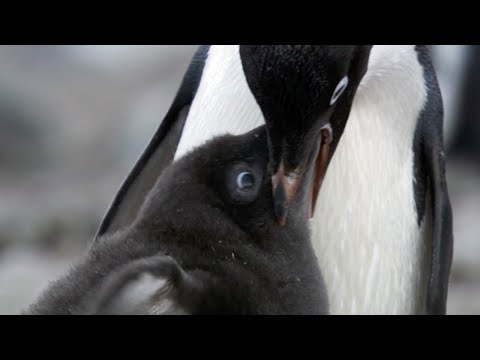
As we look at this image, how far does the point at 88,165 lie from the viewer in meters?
4.09

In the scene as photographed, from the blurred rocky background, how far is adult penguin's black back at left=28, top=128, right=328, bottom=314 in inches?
92.6

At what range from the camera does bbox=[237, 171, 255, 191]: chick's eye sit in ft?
2.79

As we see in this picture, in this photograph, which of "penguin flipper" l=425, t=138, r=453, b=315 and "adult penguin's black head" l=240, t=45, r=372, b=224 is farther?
"penguin flipper" l=425, t=138, r=453, b=315

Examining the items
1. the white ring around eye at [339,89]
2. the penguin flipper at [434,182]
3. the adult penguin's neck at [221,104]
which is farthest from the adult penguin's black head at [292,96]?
the penguin flipper at [434,182]

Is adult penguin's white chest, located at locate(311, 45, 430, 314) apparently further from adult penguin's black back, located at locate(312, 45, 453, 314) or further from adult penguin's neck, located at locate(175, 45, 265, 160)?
adult penguin's neck, located at locate(175, 45, 265, 160)

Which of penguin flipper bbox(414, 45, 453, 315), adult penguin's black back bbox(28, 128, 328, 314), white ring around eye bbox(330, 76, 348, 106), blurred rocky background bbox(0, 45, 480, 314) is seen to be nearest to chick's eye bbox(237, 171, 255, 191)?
adult penguin's black back bbox(28, 128, 328, 314)

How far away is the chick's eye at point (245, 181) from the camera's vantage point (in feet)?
2.79

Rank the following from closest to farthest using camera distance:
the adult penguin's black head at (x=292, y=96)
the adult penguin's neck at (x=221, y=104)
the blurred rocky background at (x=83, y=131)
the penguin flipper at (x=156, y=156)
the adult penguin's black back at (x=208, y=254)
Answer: the adult penguin's black back at (x=208, y=254) → the adult penguin's black head at (x=292, y=96) → the adult penguin's neck at (x=221, y=104) → the penguin flipper at (x=156, y=156) → the blurred rocky background at (x=83, y=131)

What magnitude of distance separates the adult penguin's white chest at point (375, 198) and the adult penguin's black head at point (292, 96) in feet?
0.51

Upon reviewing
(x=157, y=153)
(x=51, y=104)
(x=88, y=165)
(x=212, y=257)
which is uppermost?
(x=51, y=104)

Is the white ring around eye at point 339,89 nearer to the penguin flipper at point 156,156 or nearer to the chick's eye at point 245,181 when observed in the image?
the chick's eye at point 245,181
